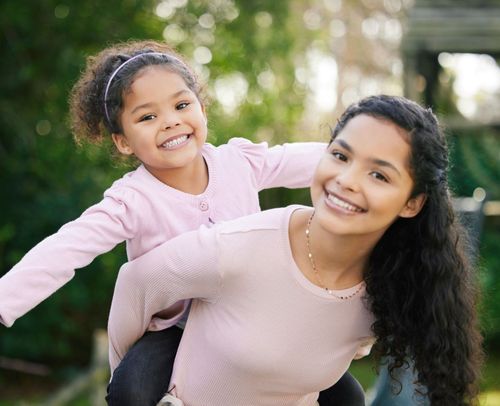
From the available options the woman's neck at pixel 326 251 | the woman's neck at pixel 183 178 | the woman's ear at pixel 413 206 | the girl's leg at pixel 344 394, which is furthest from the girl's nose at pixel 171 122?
the girl's leg at pixel 344 394

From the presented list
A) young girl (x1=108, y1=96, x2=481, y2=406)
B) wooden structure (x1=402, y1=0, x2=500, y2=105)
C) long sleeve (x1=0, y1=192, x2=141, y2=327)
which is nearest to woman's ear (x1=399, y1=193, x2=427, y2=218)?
young girl (x1=108, y1=96, x2=481, y2=406)

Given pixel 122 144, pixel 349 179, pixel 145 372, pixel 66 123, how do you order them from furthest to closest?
pixel 66 123 → pixel 122 144 → pixel 145 372 → pixel 349 179

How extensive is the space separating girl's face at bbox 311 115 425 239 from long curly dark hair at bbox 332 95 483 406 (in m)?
0.11

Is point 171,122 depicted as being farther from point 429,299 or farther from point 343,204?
point 429,299

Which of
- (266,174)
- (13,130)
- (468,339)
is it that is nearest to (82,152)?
(13,130)

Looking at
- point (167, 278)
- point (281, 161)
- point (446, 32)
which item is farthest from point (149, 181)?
point (446, 32)

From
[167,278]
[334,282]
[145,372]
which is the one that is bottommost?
[145,372]

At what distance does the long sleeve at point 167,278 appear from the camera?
255 centimetres

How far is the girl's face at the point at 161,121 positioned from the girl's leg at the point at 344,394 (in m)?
0.76

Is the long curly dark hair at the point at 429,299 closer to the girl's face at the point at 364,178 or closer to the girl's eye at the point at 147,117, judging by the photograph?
the girl's face at the point at 364,178

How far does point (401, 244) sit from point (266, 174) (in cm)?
54

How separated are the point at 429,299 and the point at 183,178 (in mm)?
737

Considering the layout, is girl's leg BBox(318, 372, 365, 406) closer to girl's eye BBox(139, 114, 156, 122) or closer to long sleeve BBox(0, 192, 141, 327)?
long sleeve BBox(0, 192, 141, 327)

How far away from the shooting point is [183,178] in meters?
2.88
